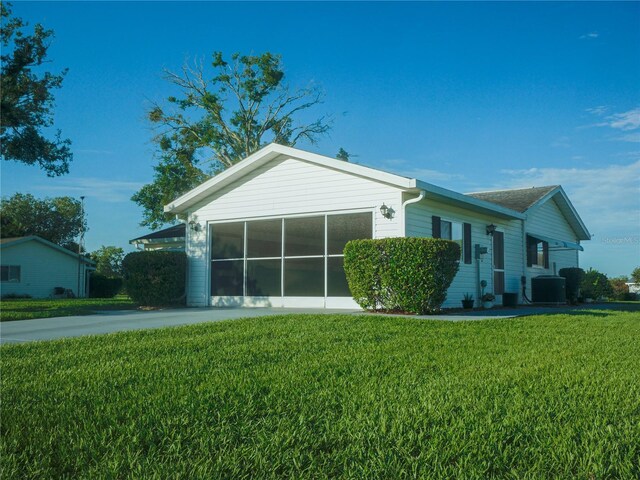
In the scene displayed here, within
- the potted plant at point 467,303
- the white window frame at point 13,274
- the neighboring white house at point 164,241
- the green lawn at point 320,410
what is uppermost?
the neighboring white house at point 164,241

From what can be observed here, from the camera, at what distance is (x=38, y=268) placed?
32031 mm

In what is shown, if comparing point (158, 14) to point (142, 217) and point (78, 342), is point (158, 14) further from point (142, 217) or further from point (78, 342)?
point (142, 217)

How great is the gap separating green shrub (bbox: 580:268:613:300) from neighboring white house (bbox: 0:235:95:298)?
1074 inches

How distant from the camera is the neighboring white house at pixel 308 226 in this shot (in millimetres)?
11992

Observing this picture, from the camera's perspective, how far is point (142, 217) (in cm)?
2761

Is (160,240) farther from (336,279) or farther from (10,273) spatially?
(10,273)

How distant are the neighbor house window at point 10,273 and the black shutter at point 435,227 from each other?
26.4 metres

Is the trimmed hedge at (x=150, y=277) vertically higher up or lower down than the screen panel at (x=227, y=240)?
lower down

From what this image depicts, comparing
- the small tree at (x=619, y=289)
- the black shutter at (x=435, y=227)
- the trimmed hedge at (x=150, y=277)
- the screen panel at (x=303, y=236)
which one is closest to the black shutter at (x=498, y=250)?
the black shutter at (x=435, y=227)

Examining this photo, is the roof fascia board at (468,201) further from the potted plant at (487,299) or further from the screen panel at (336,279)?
the screen panel at (336,279)

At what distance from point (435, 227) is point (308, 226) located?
2891 millimetres

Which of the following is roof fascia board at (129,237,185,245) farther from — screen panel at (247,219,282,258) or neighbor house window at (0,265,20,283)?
neighbor house window at (0,265,20,283)

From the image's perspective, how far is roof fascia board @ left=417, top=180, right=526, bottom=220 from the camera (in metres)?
11.4

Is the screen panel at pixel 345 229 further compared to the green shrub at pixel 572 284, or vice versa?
the green shrub at pixel 572 284
